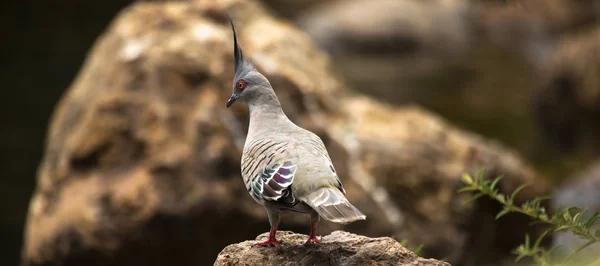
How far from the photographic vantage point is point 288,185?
4043 millimetres

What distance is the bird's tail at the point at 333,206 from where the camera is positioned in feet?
12.2

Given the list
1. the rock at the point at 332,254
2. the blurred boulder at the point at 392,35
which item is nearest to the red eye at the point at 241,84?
the rock at the point at 332,254

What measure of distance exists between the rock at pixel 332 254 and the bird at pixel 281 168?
7 cm

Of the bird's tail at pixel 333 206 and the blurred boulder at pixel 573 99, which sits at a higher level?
the blurred boulder at pixel 573 99

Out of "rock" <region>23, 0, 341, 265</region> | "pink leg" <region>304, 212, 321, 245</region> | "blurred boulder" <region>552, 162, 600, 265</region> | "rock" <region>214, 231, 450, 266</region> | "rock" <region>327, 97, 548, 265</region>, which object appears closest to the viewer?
"rock" <region>214, 231, 450, 266</region>

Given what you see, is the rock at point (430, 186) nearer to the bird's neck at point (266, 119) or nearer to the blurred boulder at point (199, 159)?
the blurred boulder at point (199, 159)

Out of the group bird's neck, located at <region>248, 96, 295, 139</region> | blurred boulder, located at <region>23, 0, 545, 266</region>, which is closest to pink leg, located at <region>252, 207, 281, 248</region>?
bird's neck, located at <region>248, 96, 295, 139</region>

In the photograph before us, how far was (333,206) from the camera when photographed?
3828mm

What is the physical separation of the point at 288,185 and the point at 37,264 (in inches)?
192

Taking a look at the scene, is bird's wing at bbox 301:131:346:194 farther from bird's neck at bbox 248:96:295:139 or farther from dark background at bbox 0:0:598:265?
dark background at bbox 0:0:598:265

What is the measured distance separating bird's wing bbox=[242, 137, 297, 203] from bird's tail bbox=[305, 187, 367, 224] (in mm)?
137

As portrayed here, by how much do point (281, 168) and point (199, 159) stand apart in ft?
11.5

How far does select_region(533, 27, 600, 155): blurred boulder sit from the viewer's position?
1530 centimetres

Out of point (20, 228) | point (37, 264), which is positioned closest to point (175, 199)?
point (37, 264)
